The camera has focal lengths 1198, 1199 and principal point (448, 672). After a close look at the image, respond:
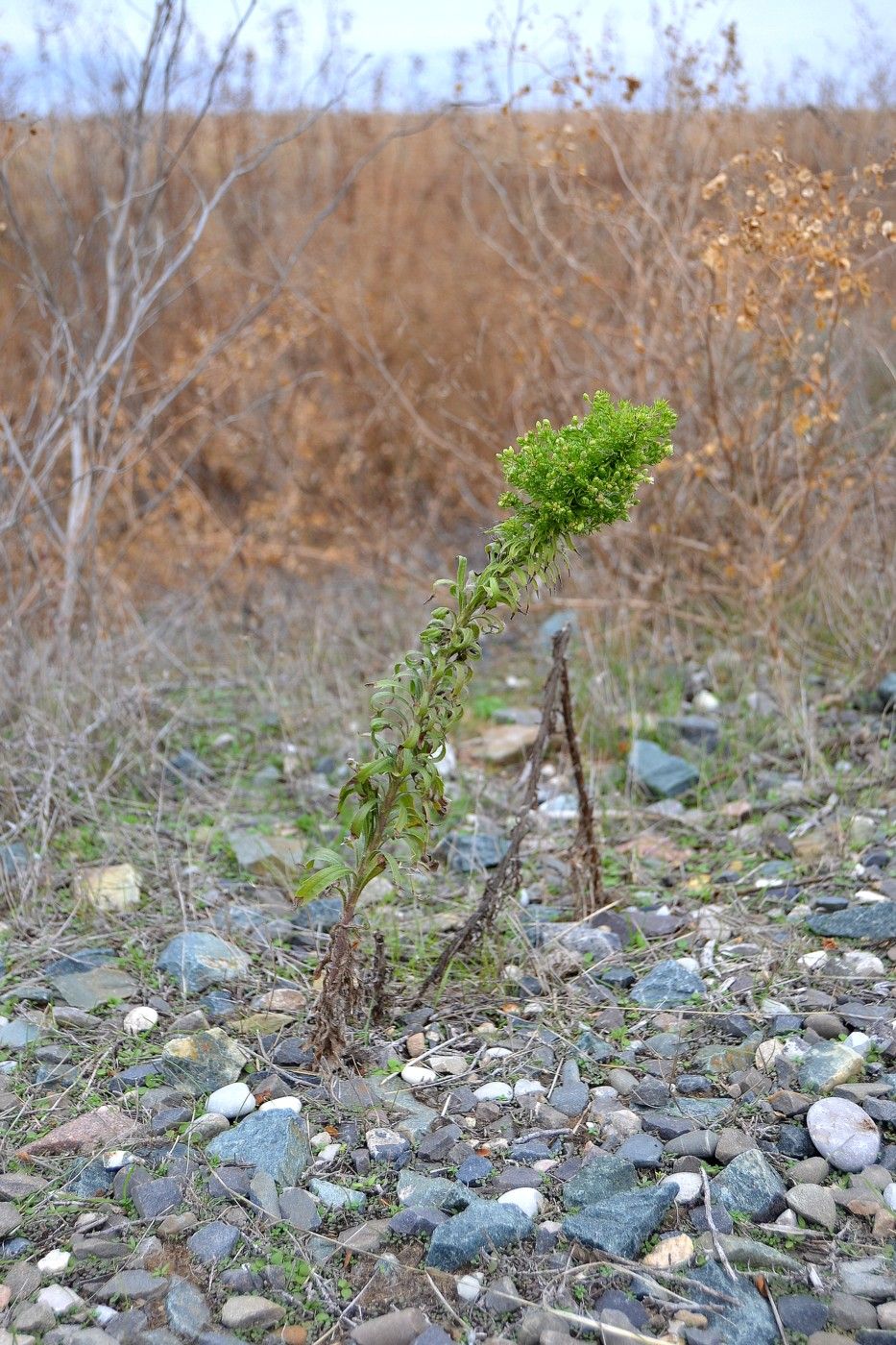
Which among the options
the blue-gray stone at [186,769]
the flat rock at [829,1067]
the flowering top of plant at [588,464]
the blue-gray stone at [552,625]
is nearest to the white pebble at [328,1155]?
the flat rock at [829,1067]

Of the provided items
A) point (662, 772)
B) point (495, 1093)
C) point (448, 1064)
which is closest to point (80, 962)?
point (448, 1064)

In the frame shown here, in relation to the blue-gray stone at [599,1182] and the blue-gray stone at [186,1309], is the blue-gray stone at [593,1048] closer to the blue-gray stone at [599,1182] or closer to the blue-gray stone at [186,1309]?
A: the blue-gray stone at [599,1182]

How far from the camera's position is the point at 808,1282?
1.63 m

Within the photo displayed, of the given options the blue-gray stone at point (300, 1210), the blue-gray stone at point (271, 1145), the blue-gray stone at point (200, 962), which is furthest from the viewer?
the blue-gray stone at point (200, 962)

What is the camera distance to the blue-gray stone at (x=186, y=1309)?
1.57m

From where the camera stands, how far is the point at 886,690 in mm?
3881

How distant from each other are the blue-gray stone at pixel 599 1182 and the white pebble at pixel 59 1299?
709mm

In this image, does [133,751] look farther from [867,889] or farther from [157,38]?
[157,38]

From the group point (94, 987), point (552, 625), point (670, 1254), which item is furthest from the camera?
point (552, 625)

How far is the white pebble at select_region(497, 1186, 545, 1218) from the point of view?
1.78 meters

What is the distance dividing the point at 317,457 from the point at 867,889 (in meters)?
5.11

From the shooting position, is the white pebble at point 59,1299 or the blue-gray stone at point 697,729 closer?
the white pebble at point 59,1299

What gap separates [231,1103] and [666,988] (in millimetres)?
887

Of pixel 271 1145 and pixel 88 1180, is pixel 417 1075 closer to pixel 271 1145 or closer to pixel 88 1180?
pixel 271 1145
